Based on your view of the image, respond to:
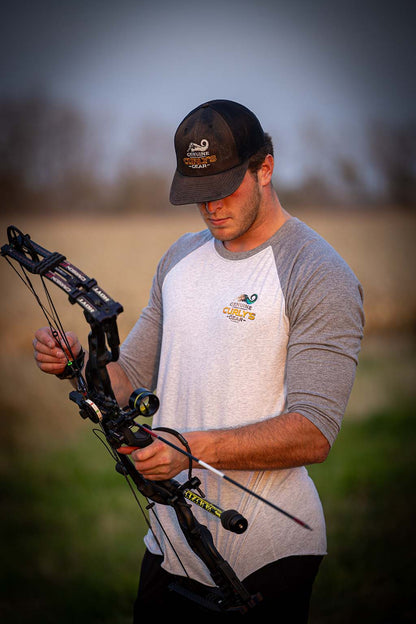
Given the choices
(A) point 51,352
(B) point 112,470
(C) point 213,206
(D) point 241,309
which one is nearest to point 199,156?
(C) point 213,206

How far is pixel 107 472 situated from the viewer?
Answer: 668 centimetres

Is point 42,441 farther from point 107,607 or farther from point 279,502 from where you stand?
point 279,502

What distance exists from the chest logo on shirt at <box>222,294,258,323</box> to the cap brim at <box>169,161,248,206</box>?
36cm

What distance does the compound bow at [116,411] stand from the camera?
6.15 feet

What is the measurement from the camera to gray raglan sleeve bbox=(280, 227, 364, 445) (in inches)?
78.5

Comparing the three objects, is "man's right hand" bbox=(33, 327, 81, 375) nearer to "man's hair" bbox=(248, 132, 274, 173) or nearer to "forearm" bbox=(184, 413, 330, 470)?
"forearm" bbox=(184, 413, 330, 470)

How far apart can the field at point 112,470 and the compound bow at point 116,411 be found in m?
2.89

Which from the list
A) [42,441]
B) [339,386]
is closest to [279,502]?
[339,386]

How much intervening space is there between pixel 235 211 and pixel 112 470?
499 centimetres

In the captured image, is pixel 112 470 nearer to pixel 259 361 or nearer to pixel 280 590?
pixel 280 590

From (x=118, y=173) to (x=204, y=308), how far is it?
230 inches

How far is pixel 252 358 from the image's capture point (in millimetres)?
2186

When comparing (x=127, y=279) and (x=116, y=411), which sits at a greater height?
(x=127, y=279)

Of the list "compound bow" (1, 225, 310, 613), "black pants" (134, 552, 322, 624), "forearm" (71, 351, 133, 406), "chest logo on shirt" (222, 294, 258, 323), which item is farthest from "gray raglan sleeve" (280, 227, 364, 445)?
"forearm" (71, 351, 133, 406)
